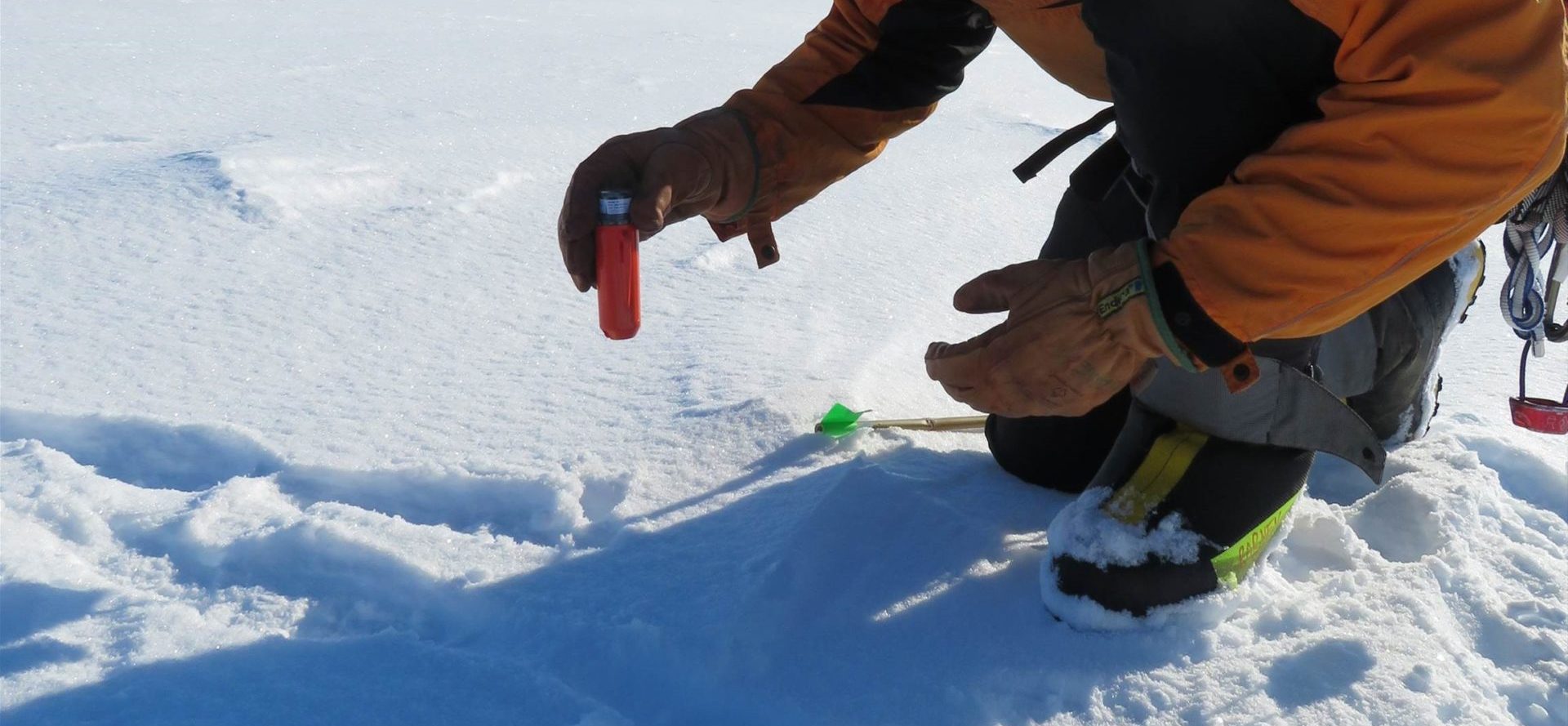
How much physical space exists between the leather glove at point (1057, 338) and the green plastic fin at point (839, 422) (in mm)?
400

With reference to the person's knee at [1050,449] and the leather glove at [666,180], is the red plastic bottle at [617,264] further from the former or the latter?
the person's knee at [1050,449]

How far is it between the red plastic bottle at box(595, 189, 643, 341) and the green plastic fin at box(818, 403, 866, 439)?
13.8 inches

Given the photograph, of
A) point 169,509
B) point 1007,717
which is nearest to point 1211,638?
point 1007,717

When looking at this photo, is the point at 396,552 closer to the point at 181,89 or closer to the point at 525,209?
the point at 525,209

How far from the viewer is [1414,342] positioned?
1397 mm

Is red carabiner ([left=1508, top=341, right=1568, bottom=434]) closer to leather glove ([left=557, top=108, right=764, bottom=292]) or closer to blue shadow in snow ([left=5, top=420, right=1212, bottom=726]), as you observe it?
blue shadow in snow ([left=5, top=420, right=1212, bottom=726])

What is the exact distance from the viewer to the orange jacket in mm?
853

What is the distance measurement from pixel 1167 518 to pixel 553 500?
2.20 feet

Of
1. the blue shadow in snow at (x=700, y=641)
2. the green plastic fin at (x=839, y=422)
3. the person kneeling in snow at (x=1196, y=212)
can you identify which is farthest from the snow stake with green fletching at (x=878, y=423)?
the blue shadow in snow at (x=700, y=641)

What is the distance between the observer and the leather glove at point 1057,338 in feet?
3.24

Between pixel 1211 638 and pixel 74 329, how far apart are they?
1570mm

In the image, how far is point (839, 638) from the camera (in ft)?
3.47

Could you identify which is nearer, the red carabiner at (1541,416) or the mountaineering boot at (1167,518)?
the mountaineering boot at (1167,518)

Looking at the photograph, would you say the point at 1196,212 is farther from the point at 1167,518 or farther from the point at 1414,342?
the point at 1414,342
